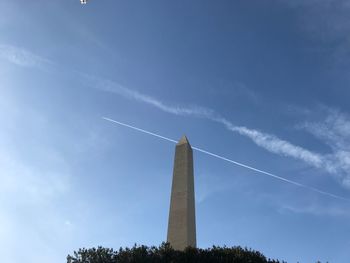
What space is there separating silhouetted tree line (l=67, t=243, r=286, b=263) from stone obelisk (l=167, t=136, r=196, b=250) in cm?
304

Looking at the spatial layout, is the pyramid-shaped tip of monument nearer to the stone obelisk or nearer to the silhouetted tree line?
the stone obelisk

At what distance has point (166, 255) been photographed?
96.2 feet

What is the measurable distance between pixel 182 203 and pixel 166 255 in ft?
20.4

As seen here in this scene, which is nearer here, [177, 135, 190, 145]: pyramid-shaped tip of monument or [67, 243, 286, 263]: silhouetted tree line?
[67, 243, 286, 263]: silhouetted tree line

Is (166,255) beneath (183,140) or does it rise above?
beneath

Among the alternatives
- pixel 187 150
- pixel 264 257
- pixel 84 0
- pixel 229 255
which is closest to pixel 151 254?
pixel 229 255

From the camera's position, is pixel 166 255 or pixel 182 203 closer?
pixel 166 255

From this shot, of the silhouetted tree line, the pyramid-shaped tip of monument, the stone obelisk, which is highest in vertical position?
the pyramid-shaped tip of monument

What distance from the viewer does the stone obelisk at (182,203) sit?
110 feet

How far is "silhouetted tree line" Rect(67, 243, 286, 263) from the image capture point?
95.2 ft

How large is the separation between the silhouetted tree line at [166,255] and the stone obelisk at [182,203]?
304cm

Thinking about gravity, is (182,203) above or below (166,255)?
above

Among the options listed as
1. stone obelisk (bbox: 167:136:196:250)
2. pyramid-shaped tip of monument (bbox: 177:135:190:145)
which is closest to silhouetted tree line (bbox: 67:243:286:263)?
stone obelisk (bbox: 167:136:196:250)

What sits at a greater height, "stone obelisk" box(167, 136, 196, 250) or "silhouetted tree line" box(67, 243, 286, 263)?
"stone obelisk" box(167, 136, 196, 250)
